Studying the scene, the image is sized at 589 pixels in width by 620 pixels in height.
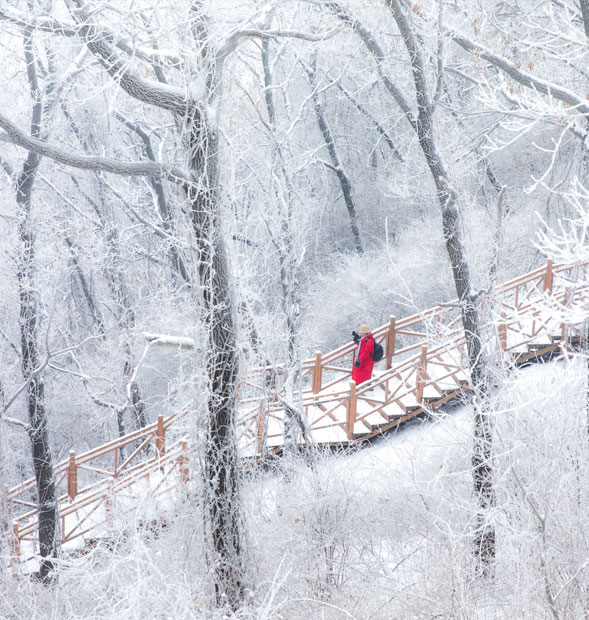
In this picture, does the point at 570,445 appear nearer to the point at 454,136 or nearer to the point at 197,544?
the point at 197,544

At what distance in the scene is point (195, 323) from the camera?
662cm

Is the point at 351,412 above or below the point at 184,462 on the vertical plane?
below

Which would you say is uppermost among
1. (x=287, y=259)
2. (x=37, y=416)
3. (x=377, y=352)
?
Answer: (x=287, y=259)

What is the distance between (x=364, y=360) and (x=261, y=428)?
→ 2561 mm

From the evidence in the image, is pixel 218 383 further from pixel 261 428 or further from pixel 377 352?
pixel 377 352

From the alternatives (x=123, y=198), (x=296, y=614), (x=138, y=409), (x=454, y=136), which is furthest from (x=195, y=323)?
(x=138, y=409)

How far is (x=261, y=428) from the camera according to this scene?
9.81 meters

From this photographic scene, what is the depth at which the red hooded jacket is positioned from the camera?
11.2 metres

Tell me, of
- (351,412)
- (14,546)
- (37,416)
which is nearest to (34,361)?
(37,416)

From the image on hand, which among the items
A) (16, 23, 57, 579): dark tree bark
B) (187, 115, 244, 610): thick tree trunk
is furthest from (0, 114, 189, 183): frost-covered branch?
(16, 23, 57, 579): dark tree bark

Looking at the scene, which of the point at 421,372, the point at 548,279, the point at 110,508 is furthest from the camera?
the point at 548,279

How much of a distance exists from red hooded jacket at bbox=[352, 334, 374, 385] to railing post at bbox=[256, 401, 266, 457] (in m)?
2.36

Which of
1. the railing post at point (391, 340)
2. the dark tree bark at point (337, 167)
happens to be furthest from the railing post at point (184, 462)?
the dark tree bark at point (337, 167)

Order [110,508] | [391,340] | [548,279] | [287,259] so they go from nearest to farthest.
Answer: [110,508] → [287,259] → [391,340] → [548,279]
